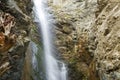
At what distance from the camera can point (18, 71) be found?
7.63 meters

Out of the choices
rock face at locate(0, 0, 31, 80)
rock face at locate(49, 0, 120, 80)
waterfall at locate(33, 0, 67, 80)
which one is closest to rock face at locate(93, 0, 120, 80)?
rock face at locate(49, 0, 120, 80)

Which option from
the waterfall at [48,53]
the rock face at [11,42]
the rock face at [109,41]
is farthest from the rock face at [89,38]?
the rock face at [11,42]

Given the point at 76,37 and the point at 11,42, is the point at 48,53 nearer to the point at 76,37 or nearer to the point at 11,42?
the point at 76,37

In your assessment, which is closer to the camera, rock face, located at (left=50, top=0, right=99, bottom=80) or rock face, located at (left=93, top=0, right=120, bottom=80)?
rock face, located at (left=93, top=0, right=120, bottom=80)

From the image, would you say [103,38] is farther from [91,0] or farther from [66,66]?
[91,0]

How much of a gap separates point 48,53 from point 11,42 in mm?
7319

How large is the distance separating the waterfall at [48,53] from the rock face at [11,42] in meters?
4.29

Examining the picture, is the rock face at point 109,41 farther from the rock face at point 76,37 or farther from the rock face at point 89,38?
the rock face at point 76,37

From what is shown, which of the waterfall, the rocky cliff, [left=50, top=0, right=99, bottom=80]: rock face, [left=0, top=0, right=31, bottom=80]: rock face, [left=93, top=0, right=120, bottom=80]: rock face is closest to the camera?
[left=0, top=0, right=31, bottom=80]: rock face

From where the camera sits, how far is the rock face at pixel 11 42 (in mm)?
6734

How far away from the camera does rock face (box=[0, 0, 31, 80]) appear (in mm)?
6734

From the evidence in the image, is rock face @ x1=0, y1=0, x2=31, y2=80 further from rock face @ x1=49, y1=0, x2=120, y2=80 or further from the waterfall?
the waterfall

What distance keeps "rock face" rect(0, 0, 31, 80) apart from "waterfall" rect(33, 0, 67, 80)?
429 cm

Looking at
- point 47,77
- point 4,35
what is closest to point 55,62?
point 47,77
